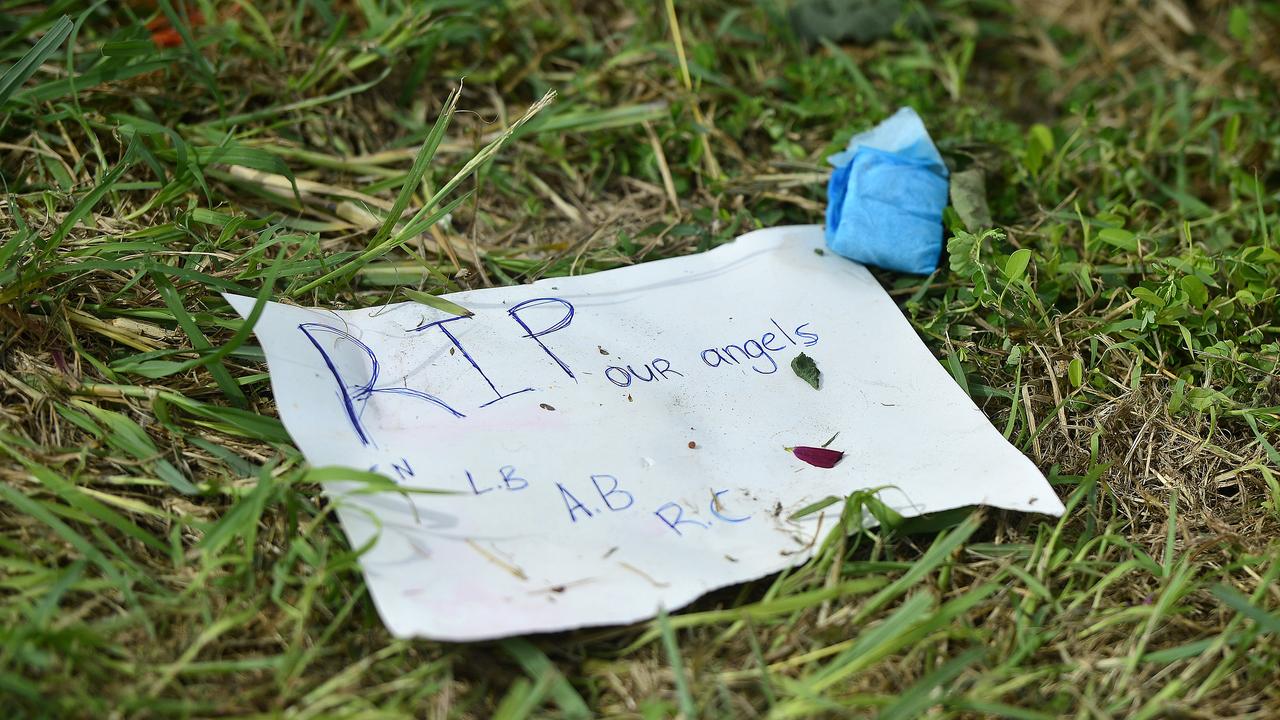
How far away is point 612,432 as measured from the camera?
4.33ft

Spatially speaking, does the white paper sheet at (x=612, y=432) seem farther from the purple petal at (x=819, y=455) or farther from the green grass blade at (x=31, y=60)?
the green grass blade at (x=31, y=60)

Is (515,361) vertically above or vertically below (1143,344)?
above

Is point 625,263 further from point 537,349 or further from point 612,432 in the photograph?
point 612,432

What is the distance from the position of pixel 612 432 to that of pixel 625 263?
41 centimetres

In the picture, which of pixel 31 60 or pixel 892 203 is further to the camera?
pixel 892 203

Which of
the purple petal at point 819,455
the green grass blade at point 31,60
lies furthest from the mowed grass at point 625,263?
the purple petal at point 819,455

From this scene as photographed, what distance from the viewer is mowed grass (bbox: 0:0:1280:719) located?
1069mm

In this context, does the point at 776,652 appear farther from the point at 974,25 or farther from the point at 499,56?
the point at 974,25

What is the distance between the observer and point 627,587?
3.68ft

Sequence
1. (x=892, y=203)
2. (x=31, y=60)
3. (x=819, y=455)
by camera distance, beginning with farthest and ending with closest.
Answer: (x=892, y=203) < (x=31, y=60) < (x=819, y=455)

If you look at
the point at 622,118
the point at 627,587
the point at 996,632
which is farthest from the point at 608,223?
the point at 996,632

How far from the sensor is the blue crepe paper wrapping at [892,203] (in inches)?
62.9

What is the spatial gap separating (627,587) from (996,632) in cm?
43

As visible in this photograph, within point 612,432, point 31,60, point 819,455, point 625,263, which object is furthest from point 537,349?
point 31,60
